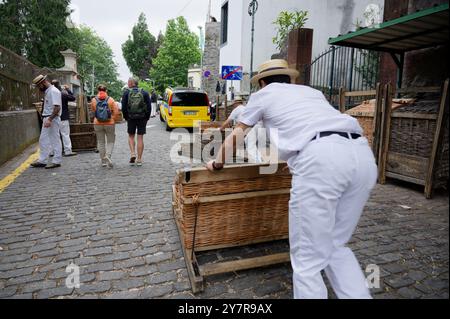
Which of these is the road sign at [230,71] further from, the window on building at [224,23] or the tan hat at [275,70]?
the tan hat at [275,70]

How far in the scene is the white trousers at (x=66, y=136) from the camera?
8.63 metres

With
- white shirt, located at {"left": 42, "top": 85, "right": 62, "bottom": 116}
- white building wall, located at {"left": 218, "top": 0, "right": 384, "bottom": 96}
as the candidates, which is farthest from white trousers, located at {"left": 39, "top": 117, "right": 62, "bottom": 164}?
white building wall, located at {"left": 218, "top": 0, "right": 384, "bottom": 96}

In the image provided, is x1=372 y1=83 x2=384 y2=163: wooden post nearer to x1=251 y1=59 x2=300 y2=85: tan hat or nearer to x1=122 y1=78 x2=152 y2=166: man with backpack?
x1=251 y1=59 x2=300 y2=85: tan hat

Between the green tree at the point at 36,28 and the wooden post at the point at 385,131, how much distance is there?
107 ft

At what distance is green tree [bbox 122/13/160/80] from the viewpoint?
6431 cm

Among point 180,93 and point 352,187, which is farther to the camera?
point 180,93

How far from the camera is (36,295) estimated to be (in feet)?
8.84

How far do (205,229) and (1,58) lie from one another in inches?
330

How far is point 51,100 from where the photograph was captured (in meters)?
7.27

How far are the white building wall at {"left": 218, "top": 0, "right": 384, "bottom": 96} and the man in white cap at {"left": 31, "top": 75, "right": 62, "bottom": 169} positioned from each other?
13200 millimetres

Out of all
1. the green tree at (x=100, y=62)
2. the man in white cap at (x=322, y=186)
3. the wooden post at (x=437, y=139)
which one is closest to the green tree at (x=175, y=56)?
the green tree at (x=100, y=62)

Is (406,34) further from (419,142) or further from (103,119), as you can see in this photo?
(103,119)

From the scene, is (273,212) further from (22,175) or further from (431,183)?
(22,175)
